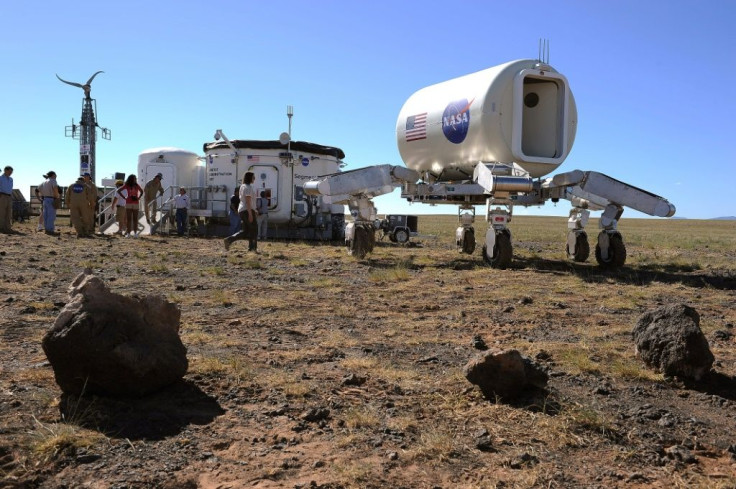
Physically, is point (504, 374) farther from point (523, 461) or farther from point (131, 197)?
point (131, 197)

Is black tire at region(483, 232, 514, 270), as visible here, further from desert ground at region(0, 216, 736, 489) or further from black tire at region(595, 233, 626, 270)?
desert ground at region(0, 216, 736, 489)

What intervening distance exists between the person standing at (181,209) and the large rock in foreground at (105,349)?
60.0 feet

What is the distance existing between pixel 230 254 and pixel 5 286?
6.18 m

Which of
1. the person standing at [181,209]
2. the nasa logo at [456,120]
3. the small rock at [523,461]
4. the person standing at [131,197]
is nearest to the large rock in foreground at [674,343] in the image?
the small rock at [523,461]

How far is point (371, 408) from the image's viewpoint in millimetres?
3887

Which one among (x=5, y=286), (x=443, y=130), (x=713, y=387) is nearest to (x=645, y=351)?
(x=713, y=387)

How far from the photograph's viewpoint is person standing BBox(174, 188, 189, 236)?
21.8m

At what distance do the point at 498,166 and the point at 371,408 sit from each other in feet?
28.3

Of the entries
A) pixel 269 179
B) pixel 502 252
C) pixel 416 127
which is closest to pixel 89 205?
pixel 269 179

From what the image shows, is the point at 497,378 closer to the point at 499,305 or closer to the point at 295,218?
the point at 499,305

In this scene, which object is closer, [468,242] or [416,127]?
[416,127]

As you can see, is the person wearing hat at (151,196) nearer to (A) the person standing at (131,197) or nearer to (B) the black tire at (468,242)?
(A) the person standing at (131,197)

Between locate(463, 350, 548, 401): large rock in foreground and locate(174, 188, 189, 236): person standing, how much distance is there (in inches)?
746

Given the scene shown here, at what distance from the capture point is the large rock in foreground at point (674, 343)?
443 centimetres
